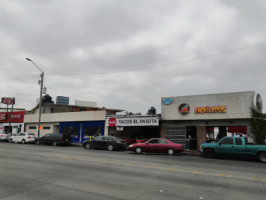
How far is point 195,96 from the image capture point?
2117 centimetres

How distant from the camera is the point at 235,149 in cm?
1448

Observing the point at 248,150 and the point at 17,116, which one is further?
the point at 17,116

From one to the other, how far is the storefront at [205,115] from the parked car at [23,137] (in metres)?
17.7

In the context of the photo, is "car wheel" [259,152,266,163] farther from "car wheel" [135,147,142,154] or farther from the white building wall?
"car wheel" [135,147,142,154]

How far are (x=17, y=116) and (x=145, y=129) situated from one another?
Answer: 2534 cm

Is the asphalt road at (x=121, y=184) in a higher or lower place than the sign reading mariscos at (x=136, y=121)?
lower

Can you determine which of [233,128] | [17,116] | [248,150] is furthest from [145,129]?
[17,116]

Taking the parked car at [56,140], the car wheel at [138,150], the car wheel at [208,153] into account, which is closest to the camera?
the car wheel at [208,153]

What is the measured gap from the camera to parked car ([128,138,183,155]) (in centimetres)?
1642

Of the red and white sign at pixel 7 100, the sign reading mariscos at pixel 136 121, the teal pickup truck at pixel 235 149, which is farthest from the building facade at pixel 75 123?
the teal pickup truck at pixel 235 149

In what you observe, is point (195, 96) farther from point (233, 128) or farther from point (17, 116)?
point (17, 116)

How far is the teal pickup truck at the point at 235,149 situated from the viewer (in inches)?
545

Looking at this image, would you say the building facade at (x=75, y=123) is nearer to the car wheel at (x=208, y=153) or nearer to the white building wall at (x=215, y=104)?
the white building wall at (x=215, y=104)

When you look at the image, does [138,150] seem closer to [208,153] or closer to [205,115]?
[208,153]
